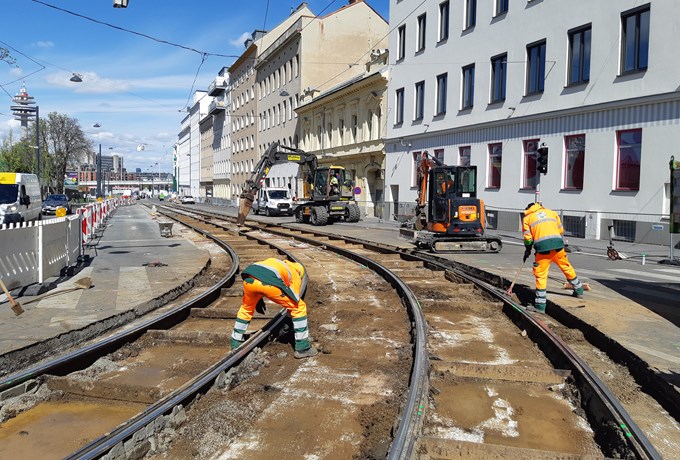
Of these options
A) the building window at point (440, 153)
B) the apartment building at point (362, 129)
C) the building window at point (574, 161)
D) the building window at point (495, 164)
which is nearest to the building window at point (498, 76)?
the building window at point (495, 164)

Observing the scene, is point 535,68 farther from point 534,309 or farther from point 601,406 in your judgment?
point 601,406

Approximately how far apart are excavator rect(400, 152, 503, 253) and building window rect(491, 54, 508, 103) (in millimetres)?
11231

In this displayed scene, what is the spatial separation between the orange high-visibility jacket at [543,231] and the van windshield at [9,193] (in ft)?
70.3

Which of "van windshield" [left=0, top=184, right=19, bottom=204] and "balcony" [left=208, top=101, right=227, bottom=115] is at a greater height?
"balcony" [left=208, top=101, right=227, bottom=115]

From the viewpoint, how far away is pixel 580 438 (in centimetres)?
425

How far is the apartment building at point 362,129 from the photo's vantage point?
37219 mm

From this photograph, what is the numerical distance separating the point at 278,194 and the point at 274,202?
3.86 ft

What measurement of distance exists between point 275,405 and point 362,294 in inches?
206

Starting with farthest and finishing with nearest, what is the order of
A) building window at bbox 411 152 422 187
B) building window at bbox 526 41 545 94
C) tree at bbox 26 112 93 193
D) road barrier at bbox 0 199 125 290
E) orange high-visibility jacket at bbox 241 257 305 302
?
tree at bbox 26 112 93 193 < building window at bbox 411 152 422 187 < building window at bbox 526 41 545 94 < road barrier at bbox 0 199 125 290 < orange high-visibility jacket at bbox 241 257 305 302

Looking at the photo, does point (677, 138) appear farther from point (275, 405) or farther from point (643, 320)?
point (275, 405)

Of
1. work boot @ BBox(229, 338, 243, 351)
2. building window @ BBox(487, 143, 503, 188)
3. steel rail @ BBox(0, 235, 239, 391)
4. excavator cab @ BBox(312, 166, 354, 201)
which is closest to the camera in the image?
steel rail @ BBox(0, 235, 239, 391)

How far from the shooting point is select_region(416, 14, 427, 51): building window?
32.7 meters

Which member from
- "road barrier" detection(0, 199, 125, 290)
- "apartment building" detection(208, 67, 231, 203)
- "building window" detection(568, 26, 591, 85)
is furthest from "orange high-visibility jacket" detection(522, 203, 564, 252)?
"apartment building" detection(208, 67, 231, 203)

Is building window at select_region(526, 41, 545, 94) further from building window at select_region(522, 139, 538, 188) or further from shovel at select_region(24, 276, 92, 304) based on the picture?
shovel at select_region(24, 276, 92, 304)
